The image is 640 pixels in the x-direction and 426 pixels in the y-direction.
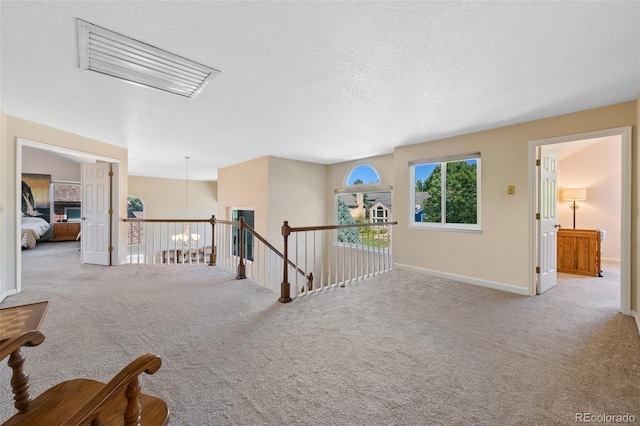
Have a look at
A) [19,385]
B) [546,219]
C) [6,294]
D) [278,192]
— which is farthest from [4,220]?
[546,219]

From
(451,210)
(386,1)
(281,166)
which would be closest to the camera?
(386,1)

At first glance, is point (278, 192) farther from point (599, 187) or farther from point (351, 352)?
point (599, 187)

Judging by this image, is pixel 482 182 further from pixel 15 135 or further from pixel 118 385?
pixel 15 135

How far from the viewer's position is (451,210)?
443 centimetres

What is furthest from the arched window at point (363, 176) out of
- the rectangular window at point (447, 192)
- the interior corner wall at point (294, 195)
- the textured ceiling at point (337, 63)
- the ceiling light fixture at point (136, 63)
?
the ceiling light fixture at point (136, 63)

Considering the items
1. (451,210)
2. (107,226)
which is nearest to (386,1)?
(451,210)

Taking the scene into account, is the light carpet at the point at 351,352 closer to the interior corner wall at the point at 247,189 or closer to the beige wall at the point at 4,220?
the beige wall at the point at 4,220

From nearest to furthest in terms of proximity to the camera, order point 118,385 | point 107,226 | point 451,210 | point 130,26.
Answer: point 118,385
point 130,26
point 451,210
point 107,226

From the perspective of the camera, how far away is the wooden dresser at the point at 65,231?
8.16 meters

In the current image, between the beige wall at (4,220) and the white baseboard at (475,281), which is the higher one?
the beige wall at (4,220)

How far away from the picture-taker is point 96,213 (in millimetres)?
5039

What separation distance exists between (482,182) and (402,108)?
1.88 metres

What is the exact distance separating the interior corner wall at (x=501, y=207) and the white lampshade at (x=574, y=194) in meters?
3.41

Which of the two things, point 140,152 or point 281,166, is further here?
point 281,166
